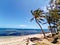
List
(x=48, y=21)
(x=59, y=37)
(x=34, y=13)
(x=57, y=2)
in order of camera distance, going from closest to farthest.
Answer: (x=57, y=2), (x=59, y=37), (x=34, y=13), (x=48, y=21)

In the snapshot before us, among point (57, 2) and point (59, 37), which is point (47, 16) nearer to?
point (59, 37)

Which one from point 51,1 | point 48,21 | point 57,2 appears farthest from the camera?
point 48,21

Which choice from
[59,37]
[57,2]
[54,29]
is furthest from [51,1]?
[54,29]

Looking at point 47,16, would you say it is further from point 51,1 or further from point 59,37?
point 51,1

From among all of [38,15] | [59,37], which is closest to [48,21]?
[38,15]

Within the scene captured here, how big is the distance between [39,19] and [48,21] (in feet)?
10.4

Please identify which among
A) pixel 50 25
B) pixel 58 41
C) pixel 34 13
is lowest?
pixel 58 41

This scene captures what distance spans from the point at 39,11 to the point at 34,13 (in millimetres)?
1501

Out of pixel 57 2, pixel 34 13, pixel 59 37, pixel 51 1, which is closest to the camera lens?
pixel 57 2

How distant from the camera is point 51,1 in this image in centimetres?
1805

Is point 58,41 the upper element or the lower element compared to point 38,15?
lower

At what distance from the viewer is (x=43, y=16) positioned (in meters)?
39.2

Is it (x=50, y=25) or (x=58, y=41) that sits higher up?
(x=50, y=25)

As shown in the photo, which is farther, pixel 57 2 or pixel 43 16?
pixel 43 16
